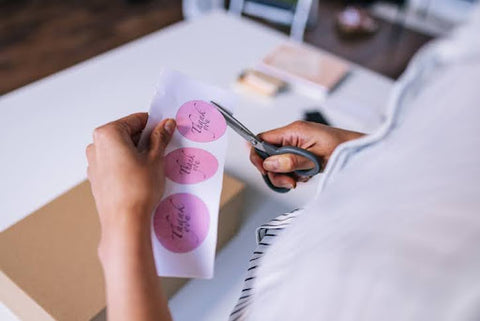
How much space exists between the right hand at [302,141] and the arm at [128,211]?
154 millimetres

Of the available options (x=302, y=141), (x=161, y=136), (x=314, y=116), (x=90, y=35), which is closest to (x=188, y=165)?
(x=161, y=136)

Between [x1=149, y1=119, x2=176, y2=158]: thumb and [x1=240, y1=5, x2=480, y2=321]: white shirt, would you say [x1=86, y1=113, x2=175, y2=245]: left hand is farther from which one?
[x1=240, y1=5, x2=480, y2=321]: white shirt

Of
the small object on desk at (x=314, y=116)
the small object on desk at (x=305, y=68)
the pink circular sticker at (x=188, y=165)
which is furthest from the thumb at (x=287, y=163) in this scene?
the small object on desk at (x=305, y=68)

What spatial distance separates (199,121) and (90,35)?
6.55 ft

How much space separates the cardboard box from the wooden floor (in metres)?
1.48

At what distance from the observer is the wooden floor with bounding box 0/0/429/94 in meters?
2.02

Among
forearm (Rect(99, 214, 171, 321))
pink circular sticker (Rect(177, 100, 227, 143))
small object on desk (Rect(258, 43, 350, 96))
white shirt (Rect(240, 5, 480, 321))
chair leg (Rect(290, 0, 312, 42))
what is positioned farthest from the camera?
chair leg (Rect(290, 0, 312, 42))

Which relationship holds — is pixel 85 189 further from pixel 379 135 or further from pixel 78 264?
pixel 379 135

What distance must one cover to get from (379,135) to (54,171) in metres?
0.51

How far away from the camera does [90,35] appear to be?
224 centimetres

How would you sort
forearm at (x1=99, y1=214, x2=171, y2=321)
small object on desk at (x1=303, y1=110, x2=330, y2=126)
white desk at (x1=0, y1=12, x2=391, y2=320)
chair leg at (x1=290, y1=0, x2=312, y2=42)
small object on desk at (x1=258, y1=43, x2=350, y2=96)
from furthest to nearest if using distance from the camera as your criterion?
chair leg at (x1=290, y1=0, x2=312, y2=42) < small object on desk at (x1=258, y1=43, x2=350, y2=96) < small object on desk at (x1=303, y1=110, x2=330, y2=126) < white desk at (x1=0, y1=12, x2=391, y2=320) < forearm at (x1=99, y1=214, x2=171, y2=321)

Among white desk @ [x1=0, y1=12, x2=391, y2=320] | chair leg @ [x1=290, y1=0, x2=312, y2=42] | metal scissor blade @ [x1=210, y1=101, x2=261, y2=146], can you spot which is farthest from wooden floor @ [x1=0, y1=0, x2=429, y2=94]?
metal scissor blade @ [x1=210, y1=101, x2=261, y2=146]

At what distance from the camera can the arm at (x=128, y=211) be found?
1.16 ft

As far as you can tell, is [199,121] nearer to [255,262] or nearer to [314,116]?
[255,262]
